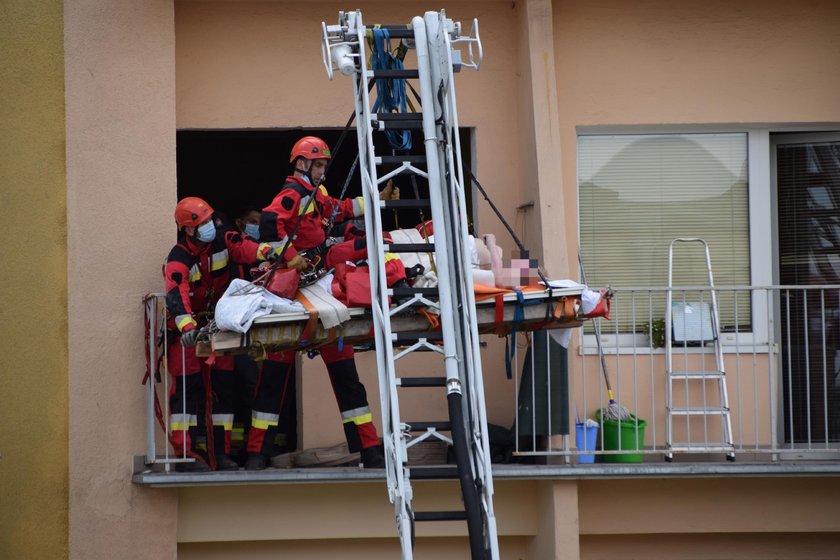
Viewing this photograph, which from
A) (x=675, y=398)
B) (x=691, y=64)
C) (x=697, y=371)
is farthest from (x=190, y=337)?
(x=691, y=64)

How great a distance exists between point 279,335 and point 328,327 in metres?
0.30

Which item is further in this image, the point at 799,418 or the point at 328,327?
the point at 799,418

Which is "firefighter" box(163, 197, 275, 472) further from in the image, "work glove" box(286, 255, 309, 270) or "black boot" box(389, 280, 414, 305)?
"black boot" box(389, 280, 414, 305)

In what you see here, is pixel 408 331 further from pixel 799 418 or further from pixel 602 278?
pixel 799 418

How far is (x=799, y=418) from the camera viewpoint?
409 inches

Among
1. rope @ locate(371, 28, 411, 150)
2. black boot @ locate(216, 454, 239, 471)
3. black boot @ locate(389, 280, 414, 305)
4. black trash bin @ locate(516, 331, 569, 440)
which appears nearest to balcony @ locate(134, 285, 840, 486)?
black trash bin @ locate(516, 331, 569, 440)

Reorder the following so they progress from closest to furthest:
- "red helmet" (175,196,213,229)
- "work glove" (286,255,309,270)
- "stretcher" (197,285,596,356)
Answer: "stretcher" (197,285,596,356) < "work glove" (286,255,309,270) < "red helmet" (175,196,213,229)

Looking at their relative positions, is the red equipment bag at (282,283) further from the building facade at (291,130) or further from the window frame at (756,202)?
the window frame at (756,202)

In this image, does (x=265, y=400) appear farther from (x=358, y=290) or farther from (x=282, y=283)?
(x=358, y=290)

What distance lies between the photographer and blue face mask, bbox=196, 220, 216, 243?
9000mm

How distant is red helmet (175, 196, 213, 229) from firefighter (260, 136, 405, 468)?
0.48 m

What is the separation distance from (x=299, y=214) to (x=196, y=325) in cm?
104

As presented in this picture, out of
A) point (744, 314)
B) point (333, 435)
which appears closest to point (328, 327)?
point (333, 435)

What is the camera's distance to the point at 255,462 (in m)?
9.35
